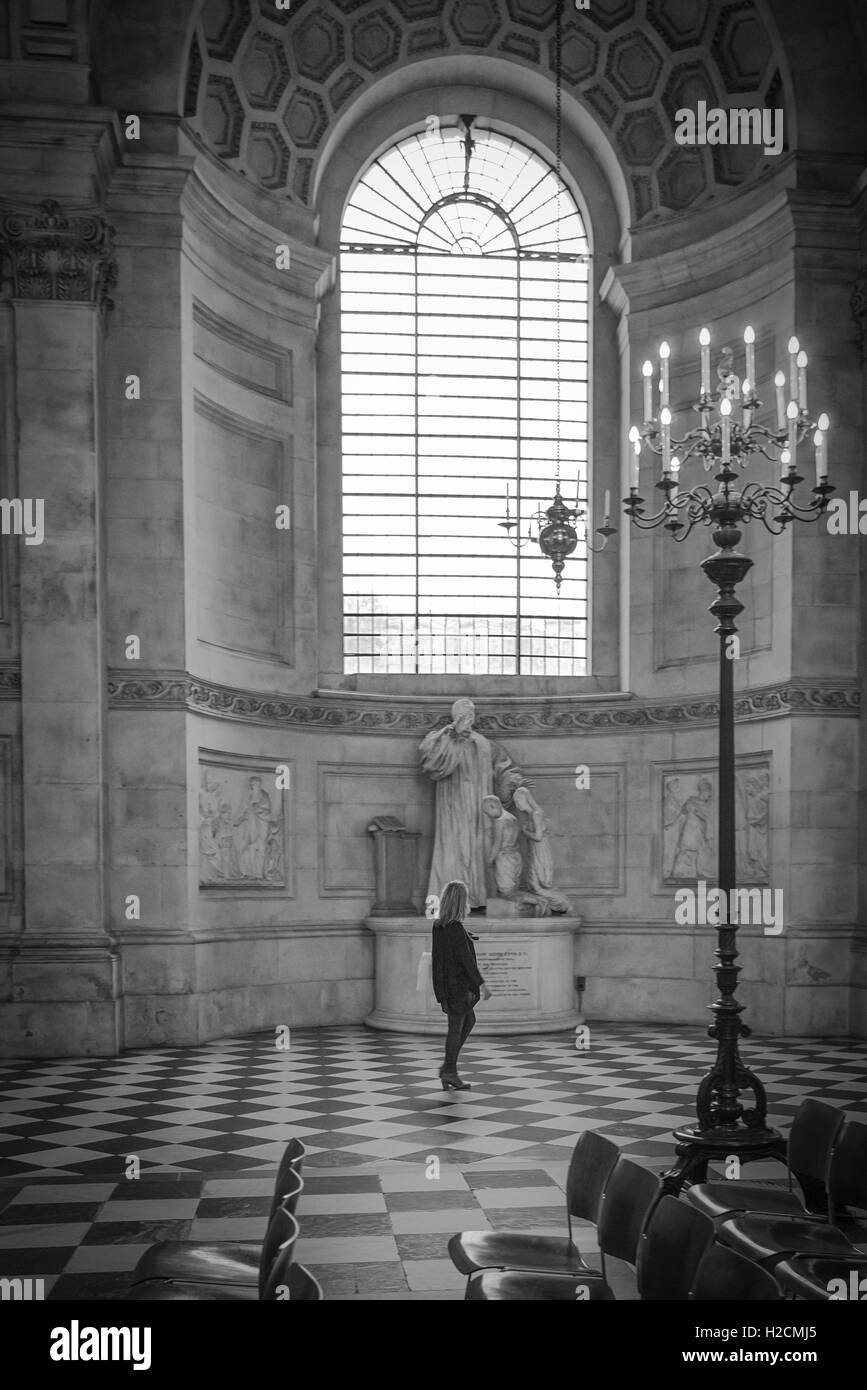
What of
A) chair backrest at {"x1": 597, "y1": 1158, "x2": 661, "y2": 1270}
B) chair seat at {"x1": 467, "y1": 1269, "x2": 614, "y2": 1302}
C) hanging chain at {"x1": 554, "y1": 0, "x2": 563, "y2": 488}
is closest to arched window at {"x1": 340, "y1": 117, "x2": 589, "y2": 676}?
hanging chain at {"x1": 554, "y1": 0, "x2": 563, "y2": 488}

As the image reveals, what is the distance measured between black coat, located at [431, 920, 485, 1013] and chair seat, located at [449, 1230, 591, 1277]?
6.30m

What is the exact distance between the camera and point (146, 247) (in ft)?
54.8

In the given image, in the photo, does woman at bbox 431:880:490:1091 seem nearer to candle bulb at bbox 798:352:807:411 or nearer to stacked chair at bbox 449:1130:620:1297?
candle bulb at bbox 798:352:807:411

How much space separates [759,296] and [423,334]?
4.96m

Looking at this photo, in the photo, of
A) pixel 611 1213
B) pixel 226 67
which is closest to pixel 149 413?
pixel 226 67

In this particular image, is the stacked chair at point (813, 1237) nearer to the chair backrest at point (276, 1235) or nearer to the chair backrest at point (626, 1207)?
the chair backrest at point (626, 1207)

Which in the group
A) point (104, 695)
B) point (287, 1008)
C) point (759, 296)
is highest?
point (759, 296)

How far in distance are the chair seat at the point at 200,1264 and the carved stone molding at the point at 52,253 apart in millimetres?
12270

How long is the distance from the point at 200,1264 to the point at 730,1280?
235 centimetres

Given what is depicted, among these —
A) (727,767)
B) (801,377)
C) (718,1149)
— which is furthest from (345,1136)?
(801,377)

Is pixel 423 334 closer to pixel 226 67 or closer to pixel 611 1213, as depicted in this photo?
pixel 226 67

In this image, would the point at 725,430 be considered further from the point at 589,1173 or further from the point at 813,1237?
the point at 813,1237

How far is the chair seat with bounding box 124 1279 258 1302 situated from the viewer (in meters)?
5.36

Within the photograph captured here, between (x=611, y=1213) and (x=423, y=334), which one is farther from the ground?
(x=423, y=334)
